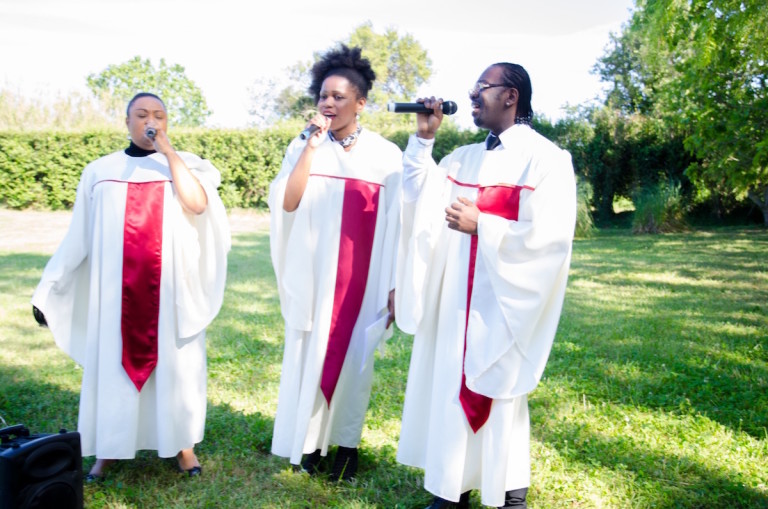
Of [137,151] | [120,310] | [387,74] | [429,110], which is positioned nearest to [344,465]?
[120,310]

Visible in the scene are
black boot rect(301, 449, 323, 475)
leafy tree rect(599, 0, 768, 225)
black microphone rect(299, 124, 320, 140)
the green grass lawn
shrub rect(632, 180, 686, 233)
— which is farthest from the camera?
shrub rect(632, 180, 686, 233)

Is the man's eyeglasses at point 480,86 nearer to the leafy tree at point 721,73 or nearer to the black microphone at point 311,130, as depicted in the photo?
the black microphone at point 311,130

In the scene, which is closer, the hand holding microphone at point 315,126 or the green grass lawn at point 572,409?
the hand holding microphone at point 315,126

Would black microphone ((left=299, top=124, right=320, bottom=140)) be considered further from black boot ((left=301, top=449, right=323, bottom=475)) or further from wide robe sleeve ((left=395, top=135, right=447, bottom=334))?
black boot ((left=301, top=449, right=323, bottom=475))

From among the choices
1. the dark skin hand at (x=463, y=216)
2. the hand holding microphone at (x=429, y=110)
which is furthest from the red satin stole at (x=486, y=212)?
the hand holding microphone at (x=429, y=110)

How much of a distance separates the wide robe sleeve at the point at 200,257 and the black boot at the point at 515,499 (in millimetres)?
1963

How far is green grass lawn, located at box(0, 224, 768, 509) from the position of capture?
12.8 feet

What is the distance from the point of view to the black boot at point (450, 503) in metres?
3.58

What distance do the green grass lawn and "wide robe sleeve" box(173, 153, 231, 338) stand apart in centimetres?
99

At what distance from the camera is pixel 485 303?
128 inches

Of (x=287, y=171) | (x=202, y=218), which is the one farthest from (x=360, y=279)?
(x=202, y=218)

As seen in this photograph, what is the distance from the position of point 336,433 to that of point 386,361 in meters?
2.48

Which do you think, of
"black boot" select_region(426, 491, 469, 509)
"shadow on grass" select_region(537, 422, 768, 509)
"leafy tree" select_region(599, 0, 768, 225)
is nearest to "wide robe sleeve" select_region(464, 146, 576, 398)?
"black boot" select_region(426, 491, 469, 509)

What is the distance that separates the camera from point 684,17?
905 centimetres
